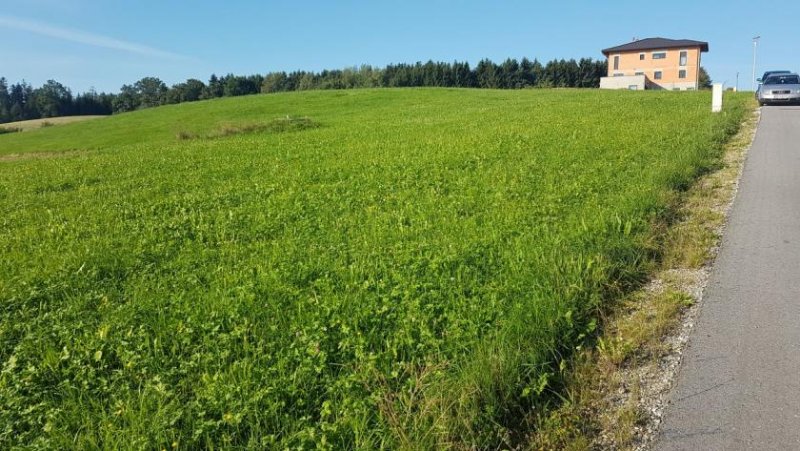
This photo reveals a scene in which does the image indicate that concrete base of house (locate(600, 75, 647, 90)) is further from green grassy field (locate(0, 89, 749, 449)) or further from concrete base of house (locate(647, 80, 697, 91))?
green grassy field (locate(0, 89, 749, 449))

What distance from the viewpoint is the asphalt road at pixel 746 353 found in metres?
2.98

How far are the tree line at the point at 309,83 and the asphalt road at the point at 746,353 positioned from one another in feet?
317

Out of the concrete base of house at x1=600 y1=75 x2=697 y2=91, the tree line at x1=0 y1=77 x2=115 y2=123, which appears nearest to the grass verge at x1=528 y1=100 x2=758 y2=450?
the concrete base of house at x1=600 y1=75 x2=697 y2=91

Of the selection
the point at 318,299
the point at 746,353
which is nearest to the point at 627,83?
the point at 746,353

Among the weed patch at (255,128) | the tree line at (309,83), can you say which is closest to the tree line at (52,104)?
the tree line at (309,83)

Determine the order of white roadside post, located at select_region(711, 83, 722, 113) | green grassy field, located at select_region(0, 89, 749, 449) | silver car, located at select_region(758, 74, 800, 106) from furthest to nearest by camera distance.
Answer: silver car, located at select_region(758, 74, 800, 106), white roadside post, located at select_region(711, 83, 722, 113), green grassy field, located at select_region(0, 89, 749, 449)

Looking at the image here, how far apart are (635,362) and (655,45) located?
3413 inches

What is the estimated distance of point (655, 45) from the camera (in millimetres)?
78562

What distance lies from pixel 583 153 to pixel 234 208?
7.19 m

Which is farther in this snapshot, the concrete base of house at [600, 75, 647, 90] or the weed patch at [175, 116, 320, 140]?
the concrete base of house at [600, 75, 647, 90]

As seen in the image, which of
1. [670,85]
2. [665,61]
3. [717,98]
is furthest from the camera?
[665,61]

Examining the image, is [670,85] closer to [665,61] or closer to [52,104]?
[665,61]

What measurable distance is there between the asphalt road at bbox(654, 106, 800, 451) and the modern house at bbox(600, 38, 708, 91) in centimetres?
7755

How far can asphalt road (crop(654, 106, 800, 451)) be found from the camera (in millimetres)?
2981
